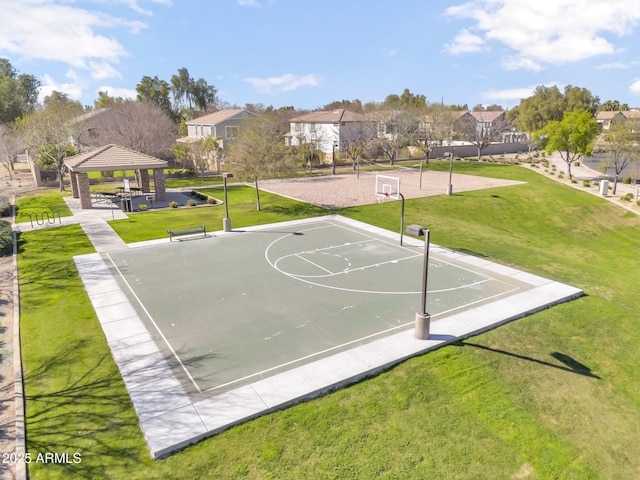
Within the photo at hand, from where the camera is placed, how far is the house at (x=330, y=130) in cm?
6262

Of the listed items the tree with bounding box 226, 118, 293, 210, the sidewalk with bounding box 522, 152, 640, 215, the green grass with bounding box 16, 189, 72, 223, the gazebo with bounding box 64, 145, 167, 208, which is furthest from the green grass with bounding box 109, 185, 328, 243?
the sidewalk with bounding box 522, 152, 640, 215

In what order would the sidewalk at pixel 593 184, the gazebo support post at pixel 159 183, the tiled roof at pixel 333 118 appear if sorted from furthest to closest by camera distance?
the tiled roof at pixel 333 118
the sidewalk at pixel 593 184
the gazebo support post at pixel 159 183

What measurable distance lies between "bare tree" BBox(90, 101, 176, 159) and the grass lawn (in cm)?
3183

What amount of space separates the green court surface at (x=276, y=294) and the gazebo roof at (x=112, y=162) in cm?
1176

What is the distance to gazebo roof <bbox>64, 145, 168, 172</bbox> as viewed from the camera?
31.1m

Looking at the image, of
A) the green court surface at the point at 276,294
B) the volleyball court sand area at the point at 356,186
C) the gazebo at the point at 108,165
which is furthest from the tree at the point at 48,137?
the green court surface at the point at 276,294

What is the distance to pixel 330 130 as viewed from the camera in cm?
6512

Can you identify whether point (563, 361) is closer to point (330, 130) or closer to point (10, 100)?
point (330, 130)

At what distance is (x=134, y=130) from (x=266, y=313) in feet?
130

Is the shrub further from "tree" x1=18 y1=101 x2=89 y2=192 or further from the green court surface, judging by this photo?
"tree" x1=18 y1=101 x2=89 y2=192

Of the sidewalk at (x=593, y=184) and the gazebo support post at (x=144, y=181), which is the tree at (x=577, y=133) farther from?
the gazebo support post at (x=144, y=181)

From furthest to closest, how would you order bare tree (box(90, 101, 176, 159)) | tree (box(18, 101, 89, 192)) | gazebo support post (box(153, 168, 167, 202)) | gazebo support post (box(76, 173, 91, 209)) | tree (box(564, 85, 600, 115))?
tree (box(564, 85, 600, 115)) → bare tree (box(90, 101, 176, 159)) → tree (box(18, 101, 89, 192)) → gazebo support post (box(153, 168, 167, 202)) → gazebo support post (box(76, 173, 91, 209))

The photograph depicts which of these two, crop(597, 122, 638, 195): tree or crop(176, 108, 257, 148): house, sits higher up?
crop(176, 108, 257, 148): house

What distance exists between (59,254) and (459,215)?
27.2 metres
